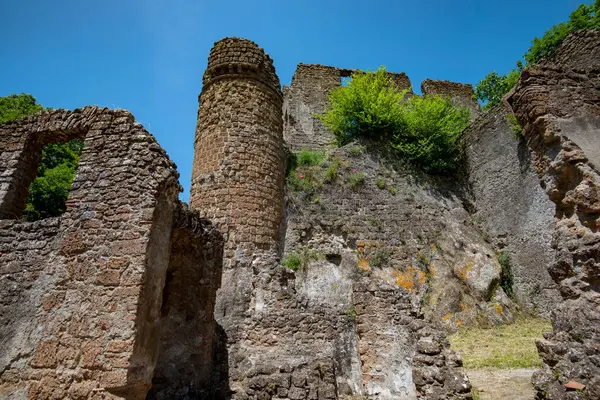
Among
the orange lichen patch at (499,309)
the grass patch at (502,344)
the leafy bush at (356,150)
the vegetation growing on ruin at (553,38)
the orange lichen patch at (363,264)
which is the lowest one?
the grass patch at (502,344)

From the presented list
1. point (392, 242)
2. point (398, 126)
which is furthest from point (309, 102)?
point (392, 242)

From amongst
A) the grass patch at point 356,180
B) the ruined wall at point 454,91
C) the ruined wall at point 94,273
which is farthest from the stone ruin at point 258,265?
the ruined wall at point 454,91

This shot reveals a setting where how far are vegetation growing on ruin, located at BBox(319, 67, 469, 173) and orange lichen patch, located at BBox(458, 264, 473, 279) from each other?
4.19 m

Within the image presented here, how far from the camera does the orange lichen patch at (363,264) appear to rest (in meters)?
11.1

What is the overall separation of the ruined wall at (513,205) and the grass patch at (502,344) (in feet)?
2.75

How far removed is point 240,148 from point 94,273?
276 inches

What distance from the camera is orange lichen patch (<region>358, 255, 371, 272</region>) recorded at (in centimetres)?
1109

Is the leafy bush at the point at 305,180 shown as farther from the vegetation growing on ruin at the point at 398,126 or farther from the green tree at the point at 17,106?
the green tree at the point at 17,106

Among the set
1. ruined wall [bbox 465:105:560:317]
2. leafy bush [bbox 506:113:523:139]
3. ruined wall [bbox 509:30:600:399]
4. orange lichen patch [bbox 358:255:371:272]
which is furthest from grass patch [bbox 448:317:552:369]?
leafy bush [bbox 506:113:523:139]

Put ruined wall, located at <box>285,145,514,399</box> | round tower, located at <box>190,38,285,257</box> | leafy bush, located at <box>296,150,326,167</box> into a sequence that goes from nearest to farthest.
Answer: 1. round tower, located at <box>190,38,285,257</box>
2. ruined wall, located at <box>285,145,514,399</box>
3. leafy bush, located at <box>296,150,326,167</box>

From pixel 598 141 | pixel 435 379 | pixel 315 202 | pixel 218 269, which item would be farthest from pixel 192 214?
pixel 315 202

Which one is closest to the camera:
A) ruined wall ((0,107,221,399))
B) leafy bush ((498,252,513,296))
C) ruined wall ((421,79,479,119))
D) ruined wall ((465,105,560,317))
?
ruined wall ((0,107,221,399))

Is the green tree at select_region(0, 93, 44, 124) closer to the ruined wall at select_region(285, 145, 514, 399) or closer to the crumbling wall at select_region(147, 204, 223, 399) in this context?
the ruined wall at select_region(285, 145, 514, 399)

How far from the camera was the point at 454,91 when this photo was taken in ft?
71.5
